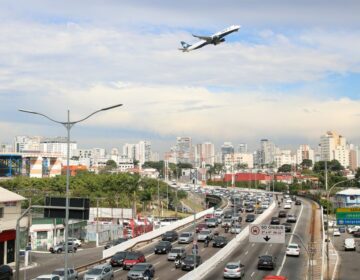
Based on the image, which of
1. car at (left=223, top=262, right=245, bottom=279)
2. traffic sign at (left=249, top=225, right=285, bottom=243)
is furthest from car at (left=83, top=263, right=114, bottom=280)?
traffic sign at (left=249, top=225, right=285, bottom=243)

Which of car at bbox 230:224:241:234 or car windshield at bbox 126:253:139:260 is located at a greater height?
car windshield at bbox 126:253:139:260

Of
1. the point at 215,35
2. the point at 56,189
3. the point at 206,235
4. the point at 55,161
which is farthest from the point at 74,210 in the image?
the point at 55,161

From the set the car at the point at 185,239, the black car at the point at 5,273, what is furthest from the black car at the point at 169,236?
the black car at the point at 5,273

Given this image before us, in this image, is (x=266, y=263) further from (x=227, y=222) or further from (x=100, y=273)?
(x=227, y=222)

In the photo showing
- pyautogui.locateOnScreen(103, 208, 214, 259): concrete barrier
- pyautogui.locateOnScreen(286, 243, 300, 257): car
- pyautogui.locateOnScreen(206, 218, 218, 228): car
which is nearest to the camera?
pyautogui.locateOnScreen(103, 208, 214, 259): concrete barrier

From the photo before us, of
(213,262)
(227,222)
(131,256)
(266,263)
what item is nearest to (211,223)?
(227,222)

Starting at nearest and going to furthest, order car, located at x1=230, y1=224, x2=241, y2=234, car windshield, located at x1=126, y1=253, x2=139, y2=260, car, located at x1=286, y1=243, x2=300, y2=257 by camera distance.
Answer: car windshield, located at x1=126, y1=253, x2=139, y2=260 → car, located at x1=286, y1=243, x2=300, y2=257 → car, located at x1=230, y1=224, x2=241, y2=234

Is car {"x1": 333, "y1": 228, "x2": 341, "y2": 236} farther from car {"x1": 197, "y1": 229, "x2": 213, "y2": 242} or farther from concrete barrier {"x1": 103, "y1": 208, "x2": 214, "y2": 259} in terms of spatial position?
car {"x1": 197, "y1": 229, "x2": 213, "y2": 242}

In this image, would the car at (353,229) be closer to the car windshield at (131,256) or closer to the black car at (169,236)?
the black car at (169,236)
